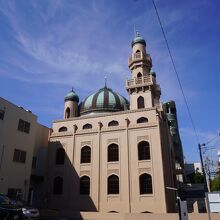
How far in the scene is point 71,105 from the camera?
4097cm

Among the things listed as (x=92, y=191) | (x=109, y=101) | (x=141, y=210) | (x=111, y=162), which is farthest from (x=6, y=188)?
(x=109, y=101)

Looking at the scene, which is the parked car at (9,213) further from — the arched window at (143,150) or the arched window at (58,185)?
the arched window at (58,185)

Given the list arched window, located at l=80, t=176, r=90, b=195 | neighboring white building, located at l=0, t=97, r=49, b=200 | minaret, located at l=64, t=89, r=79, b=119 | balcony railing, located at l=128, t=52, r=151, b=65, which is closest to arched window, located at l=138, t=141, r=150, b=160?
arched window, located at l=80, t=176, r=90, b=195

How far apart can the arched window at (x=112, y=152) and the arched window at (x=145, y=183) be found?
3806 millimetres

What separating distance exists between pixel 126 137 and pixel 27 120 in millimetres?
11320

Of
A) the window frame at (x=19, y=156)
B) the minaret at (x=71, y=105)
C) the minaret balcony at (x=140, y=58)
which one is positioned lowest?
the window frame at (x=19, y=156)

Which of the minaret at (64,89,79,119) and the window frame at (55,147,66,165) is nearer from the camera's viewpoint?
the window frame at (55,147,66,165)

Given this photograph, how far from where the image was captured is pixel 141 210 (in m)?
27.7

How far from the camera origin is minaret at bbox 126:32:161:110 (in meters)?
35.8

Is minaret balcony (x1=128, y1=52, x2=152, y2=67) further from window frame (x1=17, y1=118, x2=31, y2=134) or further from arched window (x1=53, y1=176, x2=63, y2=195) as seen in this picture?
arched window (x1=53, y1=176, x2=63, y2=195)

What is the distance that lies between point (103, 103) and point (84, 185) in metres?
13.3

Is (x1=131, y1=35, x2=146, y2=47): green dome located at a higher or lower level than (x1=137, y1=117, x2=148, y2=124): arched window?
higher

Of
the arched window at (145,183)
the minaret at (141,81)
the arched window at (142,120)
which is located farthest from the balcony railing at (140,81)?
the arched window at (145,183)

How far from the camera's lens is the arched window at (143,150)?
1182 inches
